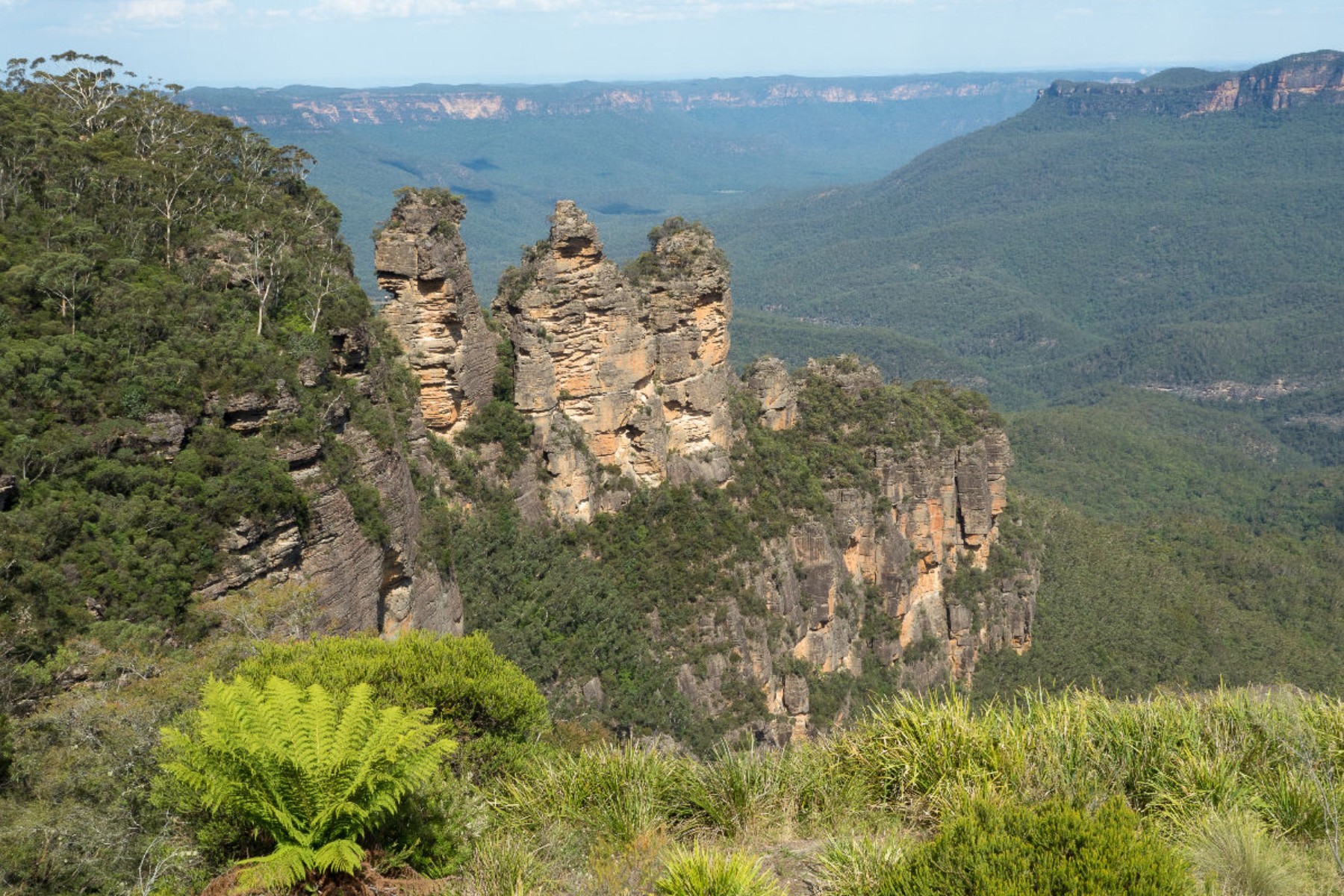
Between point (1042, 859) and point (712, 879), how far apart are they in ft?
11.9

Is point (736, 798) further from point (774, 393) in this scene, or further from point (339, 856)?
point (774, 393)

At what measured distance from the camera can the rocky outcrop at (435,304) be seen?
1324 inches

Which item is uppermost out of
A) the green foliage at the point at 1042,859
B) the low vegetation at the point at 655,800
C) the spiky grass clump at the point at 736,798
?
the green foliage at the point at 1042,859

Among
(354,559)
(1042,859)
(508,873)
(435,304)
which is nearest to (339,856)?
(508,873)

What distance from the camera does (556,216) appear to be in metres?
36.8

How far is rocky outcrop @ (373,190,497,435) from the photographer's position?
110 feet

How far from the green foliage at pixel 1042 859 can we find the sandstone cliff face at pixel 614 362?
27596 mm

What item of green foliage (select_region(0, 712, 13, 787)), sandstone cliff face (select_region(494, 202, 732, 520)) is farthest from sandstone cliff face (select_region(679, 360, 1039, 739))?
green foliage (select_region(0, 712, 13, 787))

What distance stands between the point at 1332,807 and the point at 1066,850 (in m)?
4.63

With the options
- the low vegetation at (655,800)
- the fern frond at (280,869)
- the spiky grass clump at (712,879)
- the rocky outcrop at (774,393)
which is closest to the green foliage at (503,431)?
the rocky outcrop at (774,393)

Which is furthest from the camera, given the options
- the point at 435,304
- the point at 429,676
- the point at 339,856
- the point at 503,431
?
the point at 503,431

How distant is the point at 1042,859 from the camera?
416 inches

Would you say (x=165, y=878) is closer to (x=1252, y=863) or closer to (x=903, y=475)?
(x=1252, y=863)

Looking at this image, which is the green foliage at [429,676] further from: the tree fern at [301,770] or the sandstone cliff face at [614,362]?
the sandstone cliff face at [614,362]
